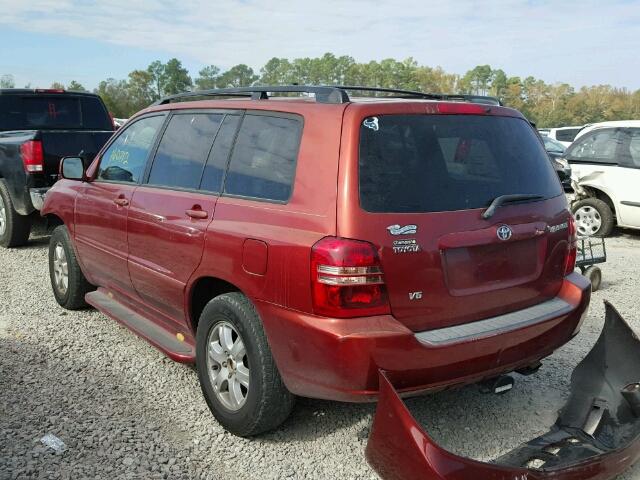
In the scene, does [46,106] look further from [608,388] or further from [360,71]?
[360,71]

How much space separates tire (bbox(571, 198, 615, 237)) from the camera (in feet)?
30.5

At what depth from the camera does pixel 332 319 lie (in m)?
2.69

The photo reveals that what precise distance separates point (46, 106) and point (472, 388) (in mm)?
7781

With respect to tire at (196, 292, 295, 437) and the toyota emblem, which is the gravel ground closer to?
tire at (196, 292, 295, 437)

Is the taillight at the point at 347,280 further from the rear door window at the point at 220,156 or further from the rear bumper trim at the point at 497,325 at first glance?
the rear door window at the point at 220,156

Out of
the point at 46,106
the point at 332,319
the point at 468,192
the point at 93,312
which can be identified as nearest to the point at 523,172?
the point at 468,192

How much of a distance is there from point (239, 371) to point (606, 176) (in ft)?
25.5

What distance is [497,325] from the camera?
3.01 meters

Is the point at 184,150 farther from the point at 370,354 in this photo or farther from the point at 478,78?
the point at 478,78

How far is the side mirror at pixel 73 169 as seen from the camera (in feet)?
16.1

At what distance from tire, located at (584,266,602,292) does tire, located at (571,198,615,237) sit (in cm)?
302

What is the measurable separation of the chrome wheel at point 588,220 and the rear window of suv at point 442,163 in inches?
263

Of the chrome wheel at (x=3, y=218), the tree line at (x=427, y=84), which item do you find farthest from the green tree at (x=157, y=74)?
the chrome wheel at (x=3, y=218)

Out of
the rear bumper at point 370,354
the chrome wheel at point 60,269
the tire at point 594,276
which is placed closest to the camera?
the rear bumper at point 370,354
